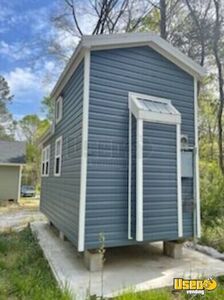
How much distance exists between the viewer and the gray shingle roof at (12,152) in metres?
17.4

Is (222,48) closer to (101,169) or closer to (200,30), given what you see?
(200,30)

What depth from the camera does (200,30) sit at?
12.6 meters

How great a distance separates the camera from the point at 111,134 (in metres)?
5.52

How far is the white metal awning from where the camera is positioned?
5384 mm

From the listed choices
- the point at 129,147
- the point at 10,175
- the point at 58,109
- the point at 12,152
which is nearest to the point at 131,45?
the point at 129,147

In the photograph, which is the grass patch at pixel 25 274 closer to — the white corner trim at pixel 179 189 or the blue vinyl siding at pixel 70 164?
the blue vinyl siding at pixel 70 164

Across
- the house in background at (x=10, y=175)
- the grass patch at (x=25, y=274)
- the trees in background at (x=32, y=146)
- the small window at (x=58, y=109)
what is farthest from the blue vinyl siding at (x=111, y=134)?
the trees in background at (x=32, y=146)

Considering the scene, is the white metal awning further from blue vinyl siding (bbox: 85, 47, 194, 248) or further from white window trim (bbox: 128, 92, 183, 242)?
blue vinyl siding (bbox: 85, 47, 194, 248)

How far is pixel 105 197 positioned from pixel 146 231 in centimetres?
110

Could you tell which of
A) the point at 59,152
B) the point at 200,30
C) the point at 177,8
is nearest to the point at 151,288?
the point at 59,152

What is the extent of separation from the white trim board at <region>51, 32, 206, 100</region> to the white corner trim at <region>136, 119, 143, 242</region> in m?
1.74

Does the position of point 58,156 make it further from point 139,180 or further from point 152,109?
point 152,109

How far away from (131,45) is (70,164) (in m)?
3.03

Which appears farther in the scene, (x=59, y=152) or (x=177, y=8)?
(x=177, y=8)
